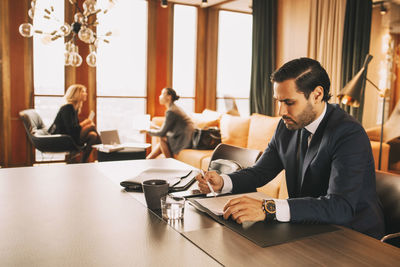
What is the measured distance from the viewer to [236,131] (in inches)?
193

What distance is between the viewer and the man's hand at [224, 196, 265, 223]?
1.16 m

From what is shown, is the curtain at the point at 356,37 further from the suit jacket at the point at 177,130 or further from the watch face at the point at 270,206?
the watch face at the point at 270,206

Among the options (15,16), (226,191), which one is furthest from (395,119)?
(15,16)

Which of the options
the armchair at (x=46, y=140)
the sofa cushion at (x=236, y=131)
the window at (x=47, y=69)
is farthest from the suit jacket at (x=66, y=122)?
the sofa cushion at (x=236, y=131)

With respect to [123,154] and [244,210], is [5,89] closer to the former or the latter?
[123,154]

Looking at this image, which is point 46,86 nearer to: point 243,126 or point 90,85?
point 90,85

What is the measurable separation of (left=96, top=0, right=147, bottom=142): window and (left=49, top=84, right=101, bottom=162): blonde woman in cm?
83

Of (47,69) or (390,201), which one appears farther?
(47,69)

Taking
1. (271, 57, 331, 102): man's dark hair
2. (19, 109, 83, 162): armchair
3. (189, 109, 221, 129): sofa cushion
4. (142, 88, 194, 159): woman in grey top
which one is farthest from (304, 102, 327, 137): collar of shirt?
(19, 109, 83, 162): armchair

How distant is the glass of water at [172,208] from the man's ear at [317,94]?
721mm

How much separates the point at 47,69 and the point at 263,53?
11.0 feet

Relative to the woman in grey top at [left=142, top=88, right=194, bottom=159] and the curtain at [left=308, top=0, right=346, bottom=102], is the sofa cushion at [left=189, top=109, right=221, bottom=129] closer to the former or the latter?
the woman in grey top at [left=142, top=88, right=194, bottom=159]

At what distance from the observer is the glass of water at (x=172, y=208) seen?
1.21m

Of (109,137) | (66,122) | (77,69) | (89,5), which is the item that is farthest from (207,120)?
(89,5)
